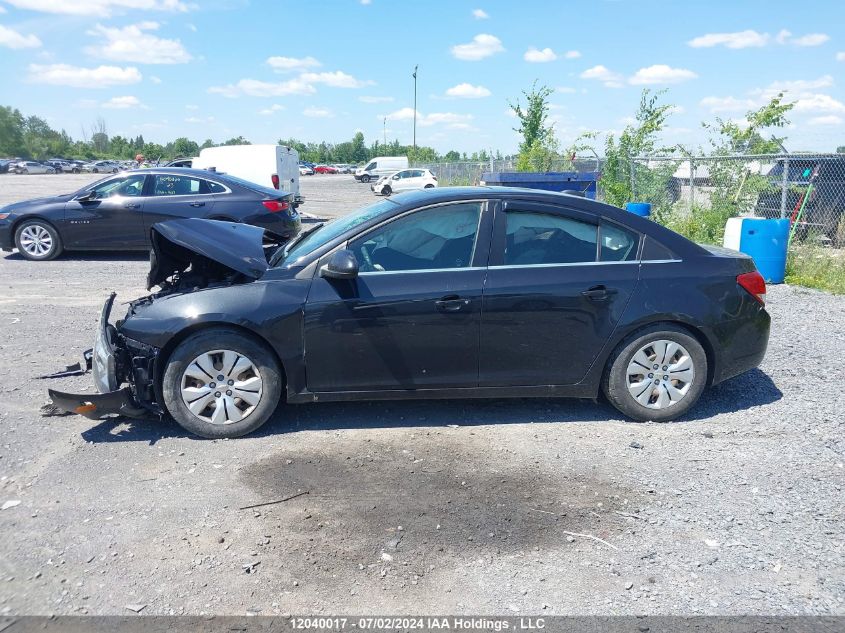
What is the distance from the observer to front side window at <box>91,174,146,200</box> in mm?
11969

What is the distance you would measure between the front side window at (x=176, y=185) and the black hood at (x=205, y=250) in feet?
23.0

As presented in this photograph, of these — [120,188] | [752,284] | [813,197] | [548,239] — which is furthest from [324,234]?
[813,197]

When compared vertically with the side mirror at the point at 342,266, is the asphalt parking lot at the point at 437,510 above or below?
below

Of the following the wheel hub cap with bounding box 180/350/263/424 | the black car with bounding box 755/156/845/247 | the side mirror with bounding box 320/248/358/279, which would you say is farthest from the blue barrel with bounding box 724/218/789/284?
the wheel hub cap with bounding box 180/350/263/424

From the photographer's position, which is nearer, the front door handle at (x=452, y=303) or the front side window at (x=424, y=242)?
the front door handle at (x=452, y=303)

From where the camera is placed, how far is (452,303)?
4.71 metres

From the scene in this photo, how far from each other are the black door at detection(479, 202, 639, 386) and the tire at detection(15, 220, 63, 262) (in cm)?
997

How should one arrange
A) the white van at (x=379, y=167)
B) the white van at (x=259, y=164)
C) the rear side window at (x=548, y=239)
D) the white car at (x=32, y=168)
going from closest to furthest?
1. the rear side window at (x=548, y=239)
2. the white van at (x=259, y=164)
3. the white van at (x=379, y=167)
4. the white car at (x=32, y=168)

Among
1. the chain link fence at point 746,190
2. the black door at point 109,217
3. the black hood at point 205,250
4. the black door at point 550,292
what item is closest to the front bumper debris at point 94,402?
the black hood at point 205,250

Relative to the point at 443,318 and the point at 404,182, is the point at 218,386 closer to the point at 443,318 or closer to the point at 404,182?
the point at 443,318

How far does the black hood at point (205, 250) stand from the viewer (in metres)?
4.80

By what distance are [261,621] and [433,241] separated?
277 cm

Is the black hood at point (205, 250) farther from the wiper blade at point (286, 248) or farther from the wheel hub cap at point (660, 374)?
the wheel hub cap at point (660, 374)

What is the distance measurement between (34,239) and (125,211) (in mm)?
1713
